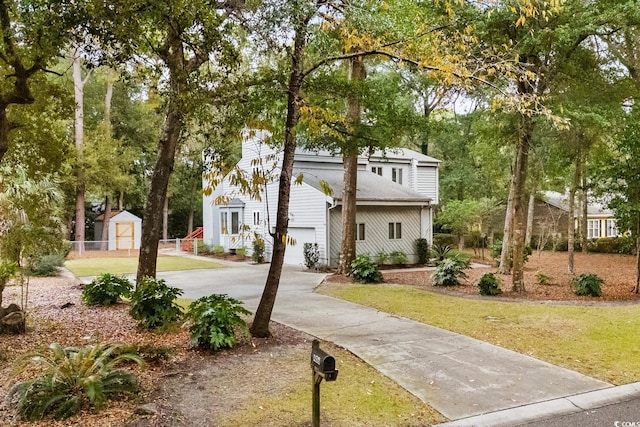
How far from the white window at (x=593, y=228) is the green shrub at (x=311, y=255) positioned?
26.3 m

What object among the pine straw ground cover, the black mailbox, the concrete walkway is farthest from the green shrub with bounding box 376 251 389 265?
the black mailbox

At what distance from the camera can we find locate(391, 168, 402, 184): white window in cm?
2631

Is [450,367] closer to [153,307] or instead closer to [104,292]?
[153,307]

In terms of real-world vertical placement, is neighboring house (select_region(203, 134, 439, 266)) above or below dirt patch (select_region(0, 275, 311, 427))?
above

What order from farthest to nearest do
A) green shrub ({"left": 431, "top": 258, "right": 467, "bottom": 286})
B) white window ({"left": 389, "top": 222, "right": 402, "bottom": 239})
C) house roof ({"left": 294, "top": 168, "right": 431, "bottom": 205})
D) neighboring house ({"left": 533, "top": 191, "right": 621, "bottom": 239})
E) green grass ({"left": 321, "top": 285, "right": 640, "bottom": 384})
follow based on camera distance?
neighboring house ({"left": 533, "top": 191, "right": 621, "bottom": 239}) → white window ({"left": 389, "top": 222, "right": 402, "bottom": 239}) → house roof ({"left": 294, "top": 168, "right": 431, "bottom": 205}) → green shrub ({"left": 431, "top": 258, "right": 467, "bottom": 286}) → green grass ({"left": 321, "top": 285, "right": 640, "bottom": 384})

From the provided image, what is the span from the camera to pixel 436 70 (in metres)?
6.88

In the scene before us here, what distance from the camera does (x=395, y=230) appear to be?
68.1ft

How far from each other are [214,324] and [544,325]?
19.2 feet

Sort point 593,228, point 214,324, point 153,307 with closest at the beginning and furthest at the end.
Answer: point 214,324 < point 153,307 < point 593,228

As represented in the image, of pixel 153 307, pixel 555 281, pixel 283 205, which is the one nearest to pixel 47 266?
pixel 153 307

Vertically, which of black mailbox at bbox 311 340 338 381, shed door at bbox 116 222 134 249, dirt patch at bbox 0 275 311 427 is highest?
shed door at bbox 116 222 134 249

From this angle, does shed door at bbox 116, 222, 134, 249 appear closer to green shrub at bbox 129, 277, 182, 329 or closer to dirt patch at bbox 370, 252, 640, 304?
dirt patch at bbox 370, 252, 640, 304

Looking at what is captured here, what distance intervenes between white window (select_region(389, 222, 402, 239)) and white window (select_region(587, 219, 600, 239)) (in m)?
22.4

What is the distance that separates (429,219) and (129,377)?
18243 millimetres
